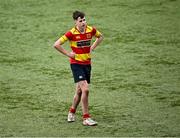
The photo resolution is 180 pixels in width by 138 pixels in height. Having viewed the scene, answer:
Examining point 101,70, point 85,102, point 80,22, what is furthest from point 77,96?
point 101,70

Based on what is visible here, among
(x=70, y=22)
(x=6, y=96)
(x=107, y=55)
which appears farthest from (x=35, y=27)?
(x=6, y=96)

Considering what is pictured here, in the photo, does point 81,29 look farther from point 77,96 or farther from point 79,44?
point 77,96

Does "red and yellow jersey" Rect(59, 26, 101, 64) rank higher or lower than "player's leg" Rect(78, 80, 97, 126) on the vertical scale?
higher

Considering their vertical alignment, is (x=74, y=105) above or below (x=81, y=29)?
below

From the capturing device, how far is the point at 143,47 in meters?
12.8

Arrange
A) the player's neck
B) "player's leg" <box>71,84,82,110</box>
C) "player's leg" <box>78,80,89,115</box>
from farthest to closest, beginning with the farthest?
1. "player's leg" <box>71,84,82,110</box>
2. the player's neck
3. "player's leg" <box>78,80,89,115</box>

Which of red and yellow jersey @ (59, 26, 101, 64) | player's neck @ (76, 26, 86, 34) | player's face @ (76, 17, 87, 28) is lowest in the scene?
red and yellow jersey @ (59, 26, 101, 64)

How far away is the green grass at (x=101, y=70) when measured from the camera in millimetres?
8312

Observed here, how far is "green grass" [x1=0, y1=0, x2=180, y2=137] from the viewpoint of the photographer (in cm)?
831

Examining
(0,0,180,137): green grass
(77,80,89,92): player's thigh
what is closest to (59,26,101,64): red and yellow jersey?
(77,80,89,92): player's thigh

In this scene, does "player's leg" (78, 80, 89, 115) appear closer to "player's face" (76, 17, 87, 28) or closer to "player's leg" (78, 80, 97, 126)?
"player's leg" (78, 80, 97, 126)

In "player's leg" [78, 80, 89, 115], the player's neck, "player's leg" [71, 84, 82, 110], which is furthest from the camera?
"player's leg" [71, 84, 82, 110]

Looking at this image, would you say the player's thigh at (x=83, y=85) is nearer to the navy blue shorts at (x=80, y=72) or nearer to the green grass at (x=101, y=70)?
the navy blue shorts at (x=80, y=72)

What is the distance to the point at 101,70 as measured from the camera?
11.4m
